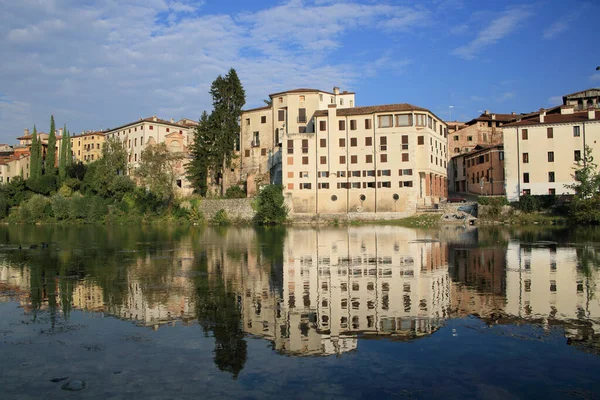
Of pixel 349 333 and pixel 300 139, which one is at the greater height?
pixel 300 139

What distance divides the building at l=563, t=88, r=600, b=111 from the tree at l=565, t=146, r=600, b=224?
3137 cm

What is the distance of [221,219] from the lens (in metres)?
69.1

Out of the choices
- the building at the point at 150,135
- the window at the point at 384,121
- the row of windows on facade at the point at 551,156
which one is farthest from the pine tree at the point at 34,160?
the row of windows on facade at the point at 551,156

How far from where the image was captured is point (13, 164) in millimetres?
109875

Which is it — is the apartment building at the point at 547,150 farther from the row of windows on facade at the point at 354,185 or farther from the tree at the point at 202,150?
the tree at the point at 202,150

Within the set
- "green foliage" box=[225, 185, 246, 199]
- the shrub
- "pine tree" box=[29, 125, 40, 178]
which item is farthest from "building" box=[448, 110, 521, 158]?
"pine tree" box=[29, 125, 40, 178]

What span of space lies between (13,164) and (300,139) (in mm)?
77060

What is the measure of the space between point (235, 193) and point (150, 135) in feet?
100

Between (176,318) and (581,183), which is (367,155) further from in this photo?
(176,318)

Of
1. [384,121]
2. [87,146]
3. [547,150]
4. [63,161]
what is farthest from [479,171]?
[87,146]

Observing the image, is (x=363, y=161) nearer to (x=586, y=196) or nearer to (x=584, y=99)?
(x=586, y=196)

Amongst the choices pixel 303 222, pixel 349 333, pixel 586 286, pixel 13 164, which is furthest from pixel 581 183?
pixel 13 164

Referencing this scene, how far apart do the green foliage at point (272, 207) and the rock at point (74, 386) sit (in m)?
56.5

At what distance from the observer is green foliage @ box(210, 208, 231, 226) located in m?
68.7
